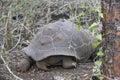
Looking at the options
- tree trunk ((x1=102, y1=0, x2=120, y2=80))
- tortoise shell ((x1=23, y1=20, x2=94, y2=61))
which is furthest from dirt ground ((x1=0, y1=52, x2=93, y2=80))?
tree trunk ((x1=102, y1=0, x2=120, y2=80))

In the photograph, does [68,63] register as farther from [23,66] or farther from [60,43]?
[23,66]

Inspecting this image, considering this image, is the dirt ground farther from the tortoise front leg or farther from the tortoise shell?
the tortoise shell

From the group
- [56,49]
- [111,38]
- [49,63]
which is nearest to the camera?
[111,38]

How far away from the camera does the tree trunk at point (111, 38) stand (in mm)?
→ 2707

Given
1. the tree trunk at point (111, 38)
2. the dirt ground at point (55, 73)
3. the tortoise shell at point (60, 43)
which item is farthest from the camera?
the tortoise shell at point (60, 43)

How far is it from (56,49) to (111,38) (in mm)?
2129

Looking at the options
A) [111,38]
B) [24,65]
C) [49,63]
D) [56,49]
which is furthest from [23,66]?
[111,38]

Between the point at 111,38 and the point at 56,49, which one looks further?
the point at 56,49

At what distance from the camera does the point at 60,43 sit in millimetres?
4914

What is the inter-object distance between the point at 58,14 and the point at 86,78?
9.05ft

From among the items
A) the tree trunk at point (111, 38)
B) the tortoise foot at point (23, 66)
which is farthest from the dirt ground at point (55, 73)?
the tree trunk at point (111, 38)

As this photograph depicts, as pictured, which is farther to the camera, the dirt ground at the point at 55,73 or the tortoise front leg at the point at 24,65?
the tortoise front leg at the point at 24,65

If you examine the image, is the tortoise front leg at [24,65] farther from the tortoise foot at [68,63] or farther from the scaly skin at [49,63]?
the tortoise foot at [68,63]

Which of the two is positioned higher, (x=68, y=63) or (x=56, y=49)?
(x=56, y=49)
